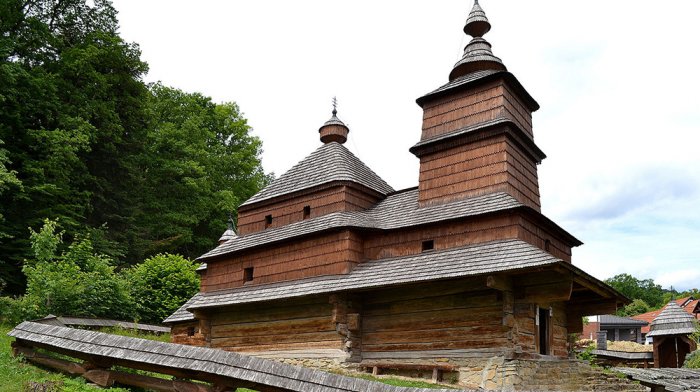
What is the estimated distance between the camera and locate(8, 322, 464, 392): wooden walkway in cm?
691

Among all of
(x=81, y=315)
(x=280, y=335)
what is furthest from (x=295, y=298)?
(x=81, y=315)

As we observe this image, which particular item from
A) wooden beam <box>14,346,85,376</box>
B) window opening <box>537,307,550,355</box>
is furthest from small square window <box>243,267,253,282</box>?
wooden beam <box>14,346,85,376</box>

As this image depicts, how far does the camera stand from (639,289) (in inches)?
3364

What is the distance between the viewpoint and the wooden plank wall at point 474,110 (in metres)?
17.1

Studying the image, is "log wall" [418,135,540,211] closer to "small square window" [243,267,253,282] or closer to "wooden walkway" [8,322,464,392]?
"small square window" [243,267,253,282]

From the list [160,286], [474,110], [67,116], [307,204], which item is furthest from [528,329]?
[67,116]

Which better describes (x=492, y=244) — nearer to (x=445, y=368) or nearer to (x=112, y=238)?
(x=445, y=368)

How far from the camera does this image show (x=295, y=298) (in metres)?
17.0

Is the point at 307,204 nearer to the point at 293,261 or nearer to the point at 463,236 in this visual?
the point at 293,261

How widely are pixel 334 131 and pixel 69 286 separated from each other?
36.4 feet

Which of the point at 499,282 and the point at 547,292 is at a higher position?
the point at 499,282

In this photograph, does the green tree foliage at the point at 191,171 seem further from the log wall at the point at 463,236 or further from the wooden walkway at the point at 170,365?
the wooden walkway at the point at 170,365

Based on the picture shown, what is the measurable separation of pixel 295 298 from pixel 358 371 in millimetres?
2904

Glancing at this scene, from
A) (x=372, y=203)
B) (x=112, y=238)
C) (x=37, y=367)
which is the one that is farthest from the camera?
(x=112, y=238)
